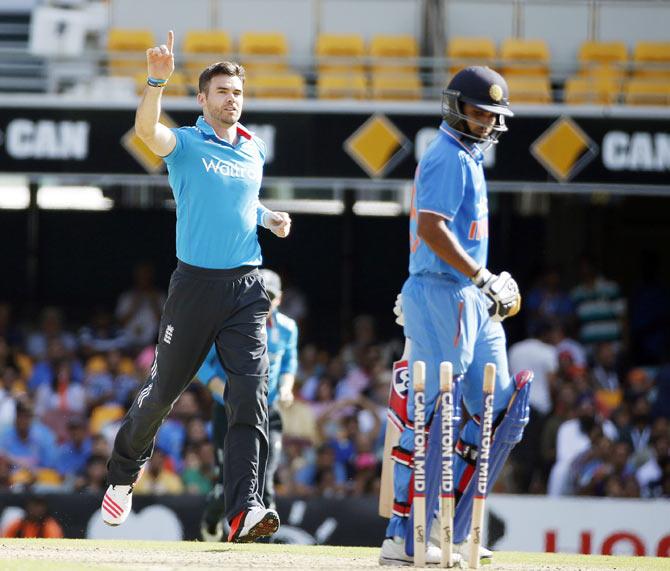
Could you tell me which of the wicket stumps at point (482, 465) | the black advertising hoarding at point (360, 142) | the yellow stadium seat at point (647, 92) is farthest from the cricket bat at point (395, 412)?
the yellow stadium seat at point (647, 92)

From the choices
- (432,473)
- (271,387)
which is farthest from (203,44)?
(432,473)

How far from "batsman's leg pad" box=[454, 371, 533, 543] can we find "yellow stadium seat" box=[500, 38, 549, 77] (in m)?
11.4

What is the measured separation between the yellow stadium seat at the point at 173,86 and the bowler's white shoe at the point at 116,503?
9420 millimetres

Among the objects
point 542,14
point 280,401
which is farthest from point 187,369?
point 542,14

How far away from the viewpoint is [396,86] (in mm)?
16875

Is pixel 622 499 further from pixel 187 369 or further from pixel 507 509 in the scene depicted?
pixel 187 369

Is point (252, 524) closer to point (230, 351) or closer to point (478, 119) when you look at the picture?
point (230, 351)

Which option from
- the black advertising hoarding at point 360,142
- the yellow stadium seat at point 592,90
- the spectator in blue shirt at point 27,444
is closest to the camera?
the spectator in blue shirt at point 27,444

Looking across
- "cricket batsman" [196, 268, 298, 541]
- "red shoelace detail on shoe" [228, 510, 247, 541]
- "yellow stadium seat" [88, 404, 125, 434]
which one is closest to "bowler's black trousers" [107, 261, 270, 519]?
"red shoelace detail on shoe" [228, 510, 247, 541]

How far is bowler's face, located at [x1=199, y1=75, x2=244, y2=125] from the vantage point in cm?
691

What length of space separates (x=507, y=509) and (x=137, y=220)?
9318 mm

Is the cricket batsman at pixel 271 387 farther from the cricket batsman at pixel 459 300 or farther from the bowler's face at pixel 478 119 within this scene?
the bowler's face at pixel 478 119

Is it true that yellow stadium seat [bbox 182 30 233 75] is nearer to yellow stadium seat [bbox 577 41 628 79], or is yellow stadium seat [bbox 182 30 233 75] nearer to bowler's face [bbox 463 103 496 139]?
yellow stadium seat [bbox 577 41 628 79]

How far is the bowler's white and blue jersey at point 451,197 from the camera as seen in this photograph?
21.2 feet
